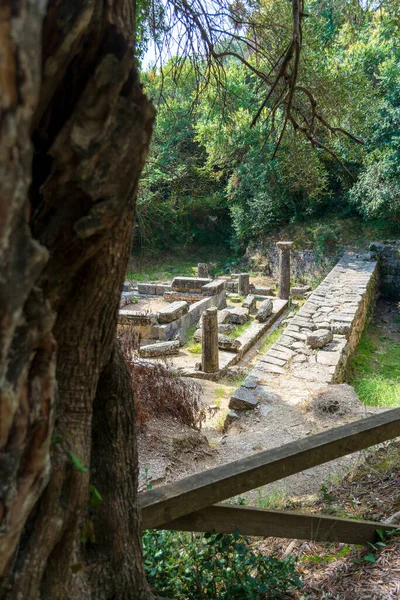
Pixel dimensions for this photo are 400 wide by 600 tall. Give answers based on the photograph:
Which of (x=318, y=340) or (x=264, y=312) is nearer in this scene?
(x=318, y=340)

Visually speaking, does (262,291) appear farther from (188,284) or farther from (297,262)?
(297,262)

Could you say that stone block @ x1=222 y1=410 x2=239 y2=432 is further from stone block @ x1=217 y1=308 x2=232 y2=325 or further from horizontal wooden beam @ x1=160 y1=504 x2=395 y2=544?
stone block @ x1=217 y1=308 x2=232 y2=325

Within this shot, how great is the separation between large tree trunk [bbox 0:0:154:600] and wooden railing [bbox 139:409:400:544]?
0.45m

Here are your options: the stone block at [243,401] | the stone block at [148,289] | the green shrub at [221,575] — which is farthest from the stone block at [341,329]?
the stone block at [148,289]

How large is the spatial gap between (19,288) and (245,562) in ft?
6.76

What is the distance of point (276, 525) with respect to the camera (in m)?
2.45

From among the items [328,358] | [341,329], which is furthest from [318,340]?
[341,329]

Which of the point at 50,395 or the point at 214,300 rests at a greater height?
the point at 50,395

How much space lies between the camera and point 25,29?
0.88 m

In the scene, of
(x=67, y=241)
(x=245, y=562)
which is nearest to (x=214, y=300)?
(x=245, y=562)

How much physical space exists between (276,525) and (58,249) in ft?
5.89

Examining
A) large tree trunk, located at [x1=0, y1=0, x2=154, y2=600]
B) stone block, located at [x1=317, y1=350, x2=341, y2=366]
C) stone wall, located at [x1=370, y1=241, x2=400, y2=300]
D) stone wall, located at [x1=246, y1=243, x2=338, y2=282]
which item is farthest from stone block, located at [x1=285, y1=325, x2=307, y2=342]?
stone wall, located at [x1=246, y1=243, x2=338, y2=282]

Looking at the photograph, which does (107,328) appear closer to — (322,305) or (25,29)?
(25,29)

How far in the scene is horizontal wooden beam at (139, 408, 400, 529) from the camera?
85.6 inches
